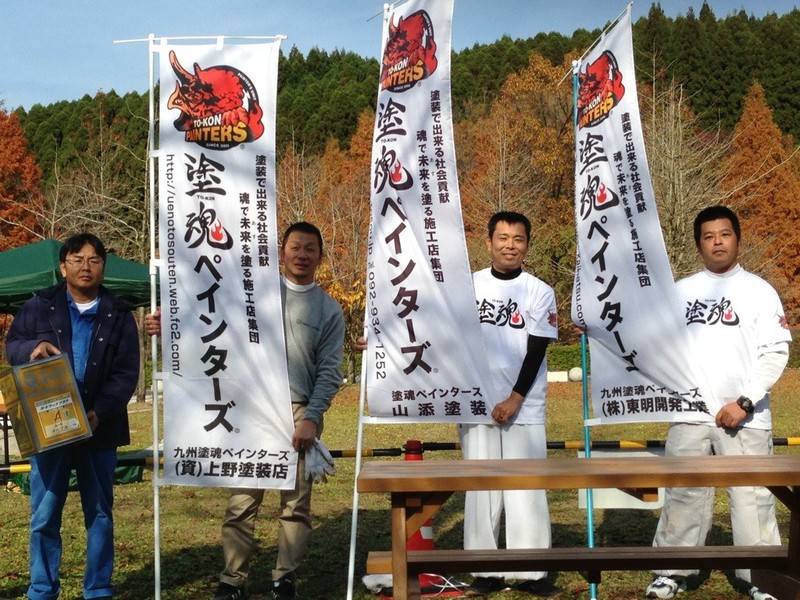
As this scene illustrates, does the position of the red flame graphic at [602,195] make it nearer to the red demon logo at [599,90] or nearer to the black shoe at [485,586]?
the red demon logo at [599,90]

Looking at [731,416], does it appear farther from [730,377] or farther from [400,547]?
[400,547]

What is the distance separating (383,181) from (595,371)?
168cm

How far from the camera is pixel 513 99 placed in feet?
136

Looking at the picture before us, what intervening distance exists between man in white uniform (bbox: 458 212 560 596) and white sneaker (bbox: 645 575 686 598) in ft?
1.76

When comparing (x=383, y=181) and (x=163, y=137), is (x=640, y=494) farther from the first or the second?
(x=163, y=137)

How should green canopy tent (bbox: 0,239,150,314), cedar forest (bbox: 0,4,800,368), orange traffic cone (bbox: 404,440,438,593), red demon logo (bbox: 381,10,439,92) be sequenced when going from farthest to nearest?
cedar forest (bbox: 0,4,800,368) → green canopy tent (bbox: 0,239,150,314) → orange traffic cone (bbox: 404,440,438,593) → red demon logo (bbox: 381,10,439,92)

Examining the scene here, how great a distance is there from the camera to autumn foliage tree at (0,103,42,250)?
3453cm

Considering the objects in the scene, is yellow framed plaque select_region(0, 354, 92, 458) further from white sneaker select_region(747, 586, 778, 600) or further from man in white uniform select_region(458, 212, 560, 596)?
white sneaker select_region(747, 586, 778, 600)

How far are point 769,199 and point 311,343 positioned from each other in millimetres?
37316

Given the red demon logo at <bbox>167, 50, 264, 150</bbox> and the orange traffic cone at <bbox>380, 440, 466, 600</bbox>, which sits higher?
the red demon logo at <bbox>167, 50, 264, 150</bbox>

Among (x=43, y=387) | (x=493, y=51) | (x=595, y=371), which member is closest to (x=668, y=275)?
(x=595, y=371)

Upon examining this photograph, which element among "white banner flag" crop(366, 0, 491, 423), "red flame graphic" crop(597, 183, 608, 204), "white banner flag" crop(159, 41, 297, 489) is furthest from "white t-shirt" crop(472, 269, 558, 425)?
"white banner flag" crop(159, 41, 297, 489)

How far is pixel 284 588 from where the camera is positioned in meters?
5.11

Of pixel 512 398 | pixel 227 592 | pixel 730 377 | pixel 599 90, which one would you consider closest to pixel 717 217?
pixel 730 377
